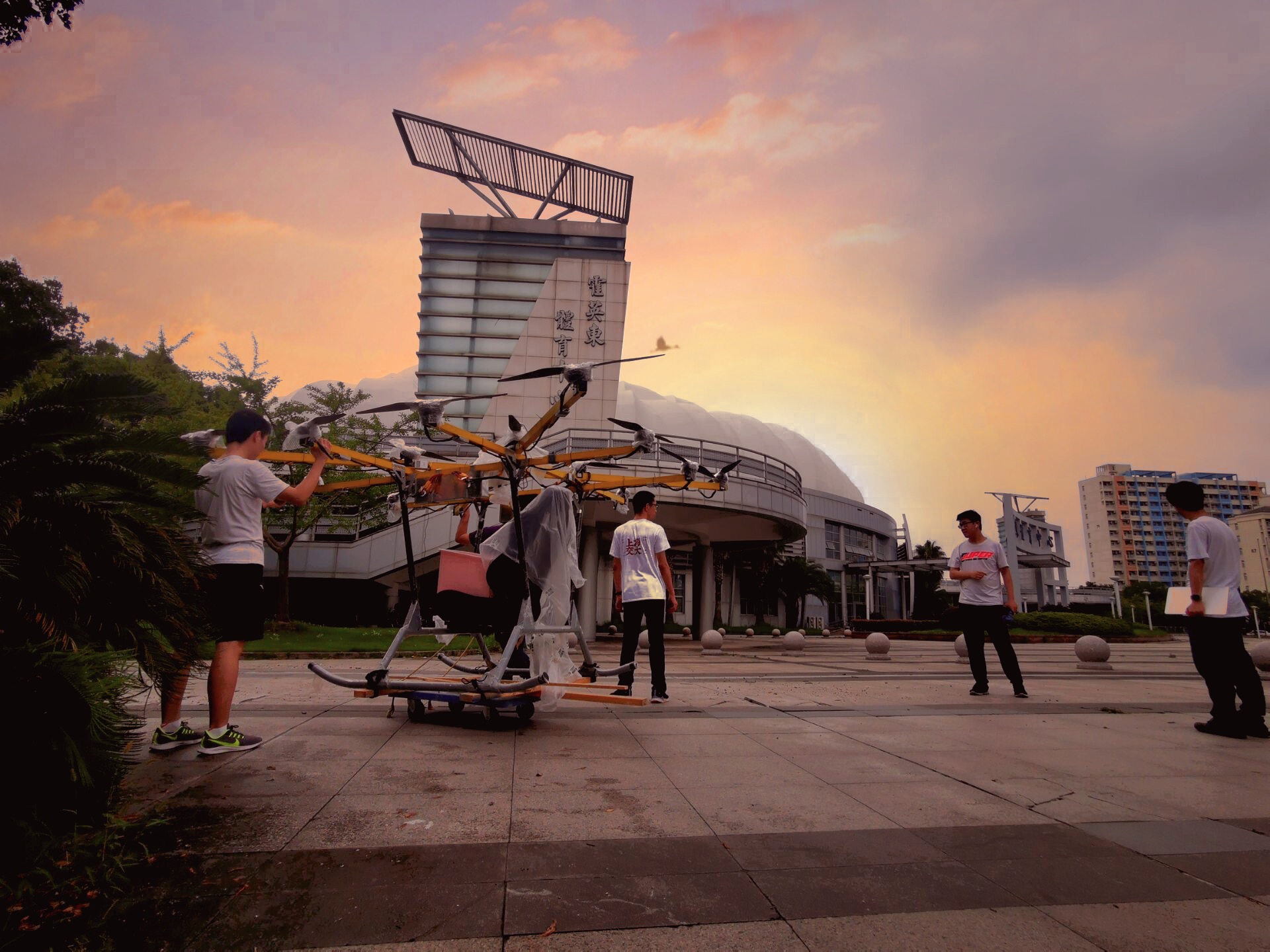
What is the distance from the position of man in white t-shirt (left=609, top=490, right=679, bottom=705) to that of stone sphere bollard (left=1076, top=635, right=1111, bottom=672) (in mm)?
8598

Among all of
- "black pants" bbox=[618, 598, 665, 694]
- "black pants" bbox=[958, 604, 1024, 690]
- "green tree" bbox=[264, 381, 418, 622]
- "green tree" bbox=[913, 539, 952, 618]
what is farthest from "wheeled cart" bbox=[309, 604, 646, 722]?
"green tree" bbox=[913, 539, 952, 618]

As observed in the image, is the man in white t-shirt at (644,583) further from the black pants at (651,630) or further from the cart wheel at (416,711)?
the cart wheel at (416,711)

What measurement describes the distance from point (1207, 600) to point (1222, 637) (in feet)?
0.87

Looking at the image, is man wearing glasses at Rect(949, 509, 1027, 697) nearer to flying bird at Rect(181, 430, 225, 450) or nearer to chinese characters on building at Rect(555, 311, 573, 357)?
flying bird at Rect(181, 430, 225, 450)

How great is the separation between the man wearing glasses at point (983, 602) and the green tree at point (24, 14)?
780 centimetres

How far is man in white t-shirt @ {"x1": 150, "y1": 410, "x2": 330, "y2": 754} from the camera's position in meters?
3.84

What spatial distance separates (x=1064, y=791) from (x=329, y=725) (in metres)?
4.40

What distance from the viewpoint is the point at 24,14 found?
371 centimetres

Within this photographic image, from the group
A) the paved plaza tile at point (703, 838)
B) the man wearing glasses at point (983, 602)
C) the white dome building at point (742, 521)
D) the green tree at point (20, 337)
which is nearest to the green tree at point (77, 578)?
the green tree at point (20, 337)

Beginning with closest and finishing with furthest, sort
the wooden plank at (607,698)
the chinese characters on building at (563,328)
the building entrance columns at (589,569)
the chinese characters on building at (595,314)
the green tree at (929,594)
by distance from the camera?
the wooden plank at (607,698), the building entrance columns at (589,569), the chinese characters on building at (563,328), the chinese characters on building at (595,314), the green tree at (929,594)

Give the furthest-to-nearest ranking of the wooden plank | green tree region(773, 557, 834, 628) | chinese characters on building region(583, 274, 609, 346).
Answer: green tree region(773, 557, 834, 628) → chinese characters on building region(583, 274, 609, 346) → the wooden plank

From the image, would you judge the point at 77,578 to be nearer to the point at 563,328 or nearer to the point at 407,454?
the point at 407,454

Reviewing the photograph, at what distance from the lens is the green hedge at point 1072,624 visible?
84.0ft

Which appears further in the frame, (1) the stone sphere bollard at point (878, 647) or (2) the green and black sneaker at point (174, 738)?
(1) the stone sphere bollard at point (878, 647)
